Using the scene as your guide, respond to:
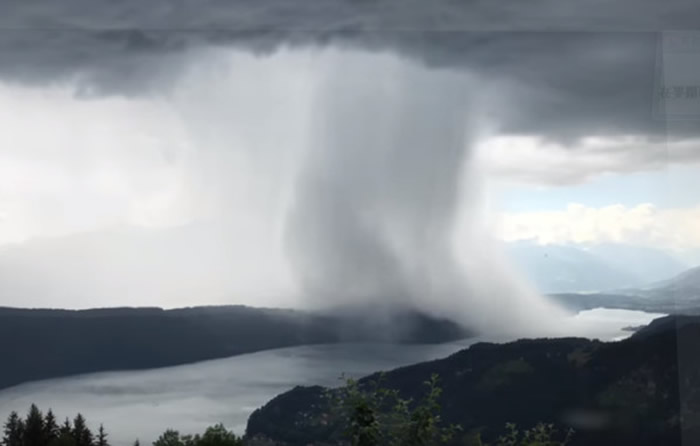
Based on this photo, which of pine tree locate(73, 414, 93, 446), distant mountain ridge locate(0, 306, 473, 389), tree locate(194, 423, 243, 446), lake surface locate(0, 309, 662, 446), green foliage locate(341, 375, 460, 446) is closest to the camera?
green foliage locate(341, 375, 460, 446)

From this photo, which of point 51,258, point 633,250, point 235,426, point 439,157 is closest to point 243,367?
point 235,426

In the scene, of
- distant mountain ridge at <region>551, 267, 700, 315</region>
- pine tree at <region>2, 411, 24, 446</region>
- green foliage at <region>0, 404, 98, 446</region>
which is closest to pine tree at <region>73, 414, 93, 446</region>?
green foliage at <region>0, 404, 98, 446</region>

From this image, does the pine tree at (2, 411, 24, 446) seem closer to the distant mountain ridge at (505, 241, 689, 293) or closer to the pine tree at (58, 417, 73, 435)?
the pine tree at (58, 417, 73, 435)

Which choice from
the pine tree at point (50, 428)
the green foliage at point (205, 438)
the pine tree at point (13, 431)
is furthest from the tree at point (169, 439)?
the pine tree at point (13, 431)

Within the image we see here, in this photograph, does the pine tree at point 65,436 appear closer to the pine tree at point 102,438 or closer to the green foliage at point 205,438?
the pine tree at point 102,438

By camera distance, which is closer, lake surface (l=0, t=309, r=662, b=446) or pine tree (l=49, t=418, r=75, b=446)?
pine tree (l=49, t=418, r=75, b=446)

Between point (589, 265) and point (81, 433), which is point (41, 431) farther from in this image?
point (589, 265)
